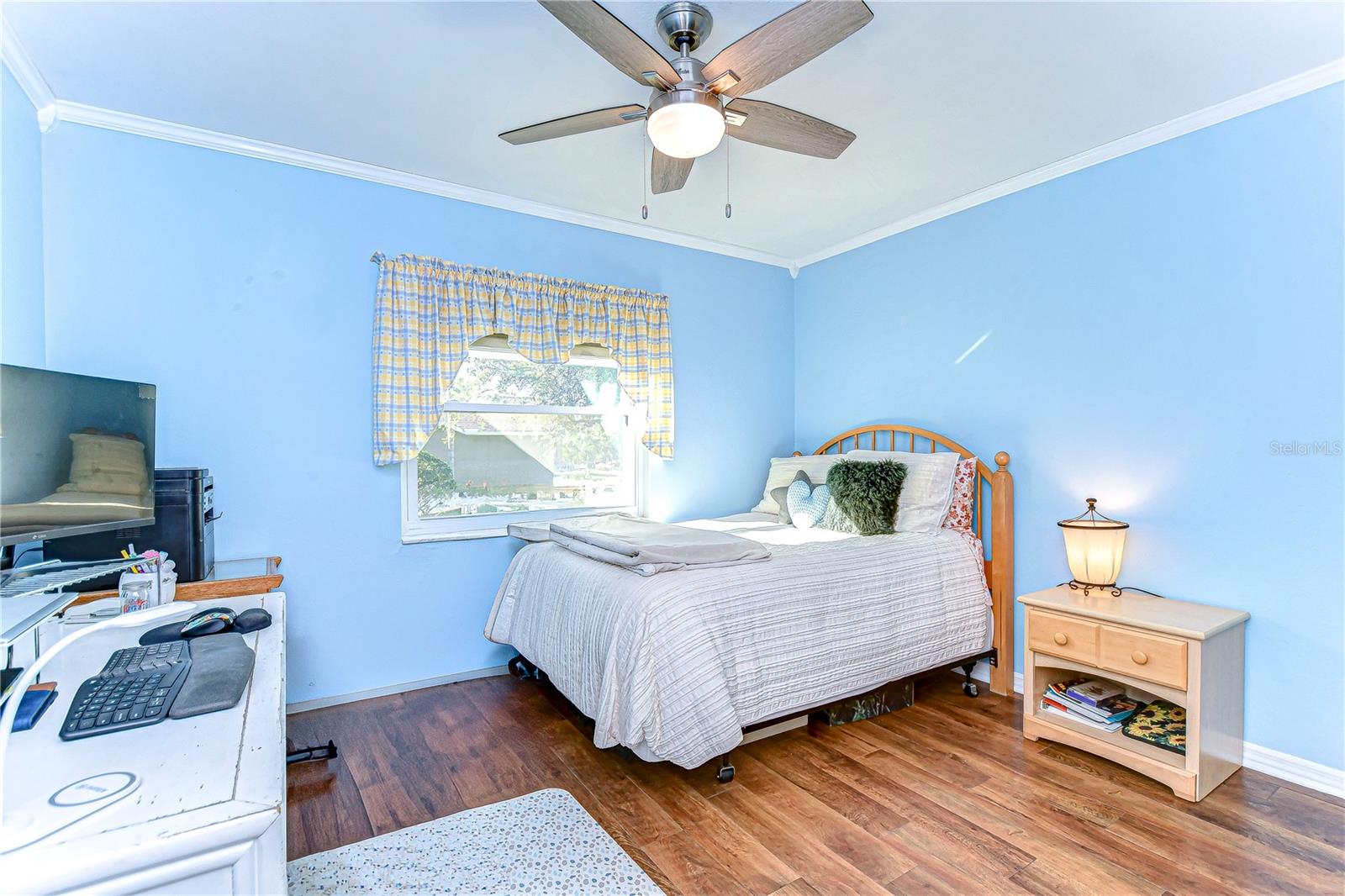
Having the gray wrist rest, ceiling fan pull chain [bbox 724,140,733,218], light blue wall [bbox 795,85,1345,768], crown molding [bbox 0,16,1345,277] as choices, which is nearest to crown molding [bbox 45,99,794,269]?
crown molding [bbox 0,16,1345,277]

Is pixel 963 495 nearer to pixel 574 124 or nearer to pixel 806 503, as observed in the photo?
pixel 806 503

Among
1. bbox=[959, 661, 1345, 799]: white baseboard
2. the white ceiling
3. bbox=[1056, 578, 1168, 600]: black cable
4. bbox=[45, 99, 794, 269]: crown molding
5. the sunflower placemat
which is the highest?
the white ceiling

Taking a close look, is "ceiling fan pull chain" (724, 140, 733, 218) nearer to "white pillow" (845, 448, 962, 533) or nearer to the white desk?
"white pillow" (845, 448, 962, 533)

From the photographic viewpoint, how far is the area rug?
1.77 metres

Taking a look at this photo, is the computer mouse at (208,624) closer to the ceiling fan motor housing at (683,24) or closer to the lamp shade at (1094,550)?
the ceiling fan motor housing at (683,24)

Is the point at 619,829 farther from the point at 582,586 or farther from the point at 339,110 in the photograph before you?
the point at 339,110

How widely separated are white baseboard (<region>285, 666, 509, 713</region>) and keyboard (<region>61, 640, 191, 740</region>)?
1858 mm

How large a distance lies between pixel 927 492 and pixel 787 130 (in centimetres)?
194

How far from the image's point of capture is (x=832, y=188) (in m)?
3.28

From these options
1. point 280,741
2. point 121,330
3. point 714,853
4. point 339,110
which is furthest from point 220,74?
point 714,853

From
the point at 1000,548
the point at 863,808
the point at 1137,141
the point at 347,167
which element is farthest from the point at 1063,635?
the point at 347,167

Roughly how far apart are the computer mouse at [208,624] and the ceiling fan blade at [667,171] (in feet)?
6.08

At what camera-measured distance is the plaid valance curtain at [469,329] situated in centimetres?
308

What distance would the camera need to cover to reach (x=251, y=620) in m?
1.61
